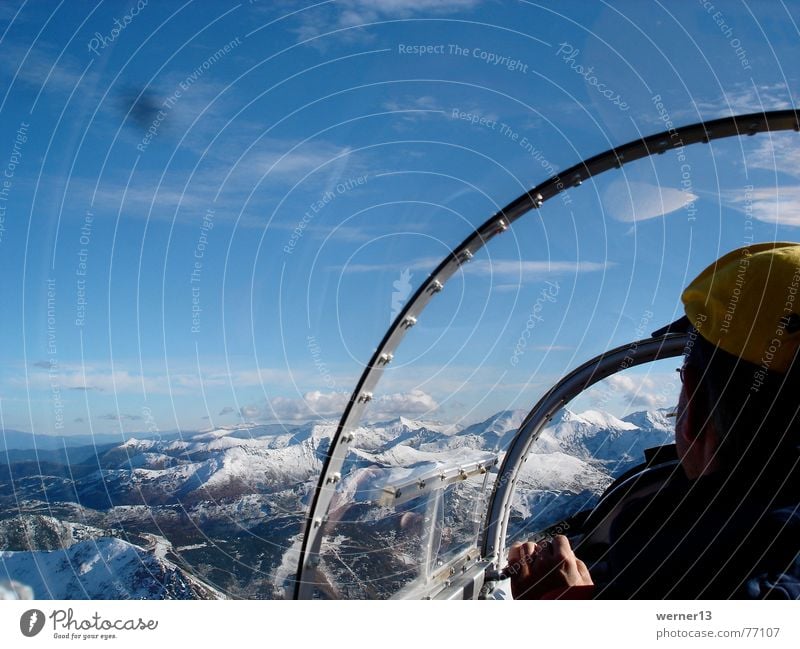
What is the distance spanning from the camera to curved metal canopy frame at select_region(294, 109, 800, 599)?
86.0 inches

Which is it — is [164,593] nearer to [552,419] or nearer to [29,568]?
[29,568]

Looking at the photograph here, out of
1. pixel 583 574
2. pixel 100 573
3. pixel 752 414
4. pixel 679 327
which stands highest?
pixel 679 327

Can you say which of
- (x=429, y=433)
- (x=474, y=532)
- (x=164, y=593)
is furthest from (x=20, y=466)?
(x=474, y=532)

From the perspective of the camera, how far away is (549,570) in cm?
130

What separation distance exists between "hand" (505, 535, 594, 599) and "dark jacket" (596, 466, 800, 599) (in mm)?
173

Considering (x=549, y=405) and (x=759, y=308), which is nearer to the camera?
(x=759, y=308)

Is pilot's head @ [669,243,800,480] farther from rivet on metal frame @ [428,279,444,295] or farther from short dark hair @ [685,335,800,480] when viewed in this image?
rivet on metal frame @ [428,279,444,295]

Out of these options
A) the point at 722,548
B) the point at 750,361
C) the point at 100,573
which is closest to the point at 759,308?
the point at 750,361

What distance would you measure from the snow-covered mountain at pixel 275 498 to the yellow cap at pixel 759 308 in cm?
150

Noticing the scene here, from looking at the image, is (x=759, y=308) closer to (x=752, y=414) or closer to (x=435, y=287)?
(x=752, y=414)

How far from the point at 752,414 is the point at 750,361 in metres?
0.10

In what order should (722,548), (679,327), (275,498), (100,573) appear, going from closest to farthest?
(722,548), (100,573), (679,327), (275,498)

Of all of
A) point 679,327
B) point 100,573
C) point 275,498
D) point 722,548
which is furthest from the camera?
point 275,498
